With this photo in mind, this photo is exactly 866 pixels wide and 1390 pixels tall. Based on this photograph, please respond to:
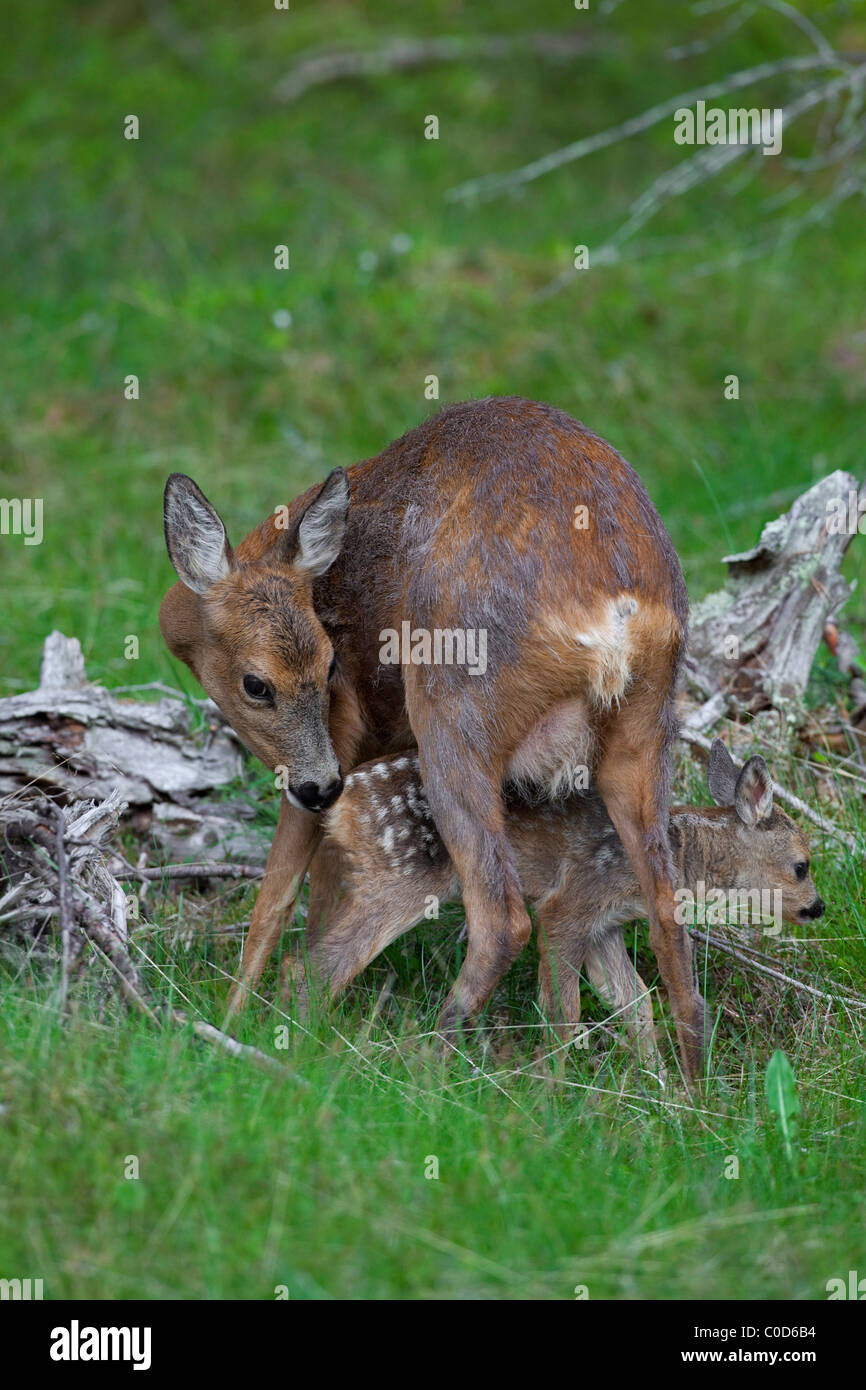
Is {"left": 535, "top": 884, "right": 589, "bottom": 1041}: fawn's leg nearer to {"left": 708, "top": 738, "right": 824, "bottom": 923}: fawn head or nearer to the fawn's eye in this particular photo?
{"left": 708, "top": 738, "right": 824, "bottom": 923}: fawn head

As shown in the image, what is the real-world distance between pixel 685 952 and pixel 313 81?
10.8 m

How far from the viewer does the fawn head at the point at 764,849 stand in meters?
5.39

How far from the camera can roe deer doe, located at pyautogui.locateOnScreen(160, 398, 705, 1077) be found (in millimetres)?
4668

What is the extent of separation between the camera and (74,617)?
7.72 metres

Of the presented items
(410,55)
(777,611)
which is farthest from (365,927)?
(410,55)

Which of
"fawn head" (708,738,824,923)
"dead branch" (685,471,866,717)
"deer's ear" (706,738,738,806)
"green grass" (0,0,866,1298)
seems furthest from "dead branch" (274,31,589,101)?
"fawn head" (708,738,824,923)

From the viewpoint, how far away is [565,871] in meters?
5.26

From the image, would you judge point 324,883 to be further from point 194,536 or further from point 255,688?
point 194,536

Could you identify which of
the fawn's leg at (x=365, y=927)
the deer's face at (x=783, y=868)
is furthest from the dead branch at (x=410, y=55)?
the fawn's leg at (x=365, y=927)

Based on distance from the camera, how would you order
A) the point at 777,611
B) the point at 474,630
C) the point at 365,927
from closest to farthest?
1. the point at 474,630
2. the point at 365,927
3. the point at 777,611

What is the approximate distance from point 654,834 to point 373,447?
5.04 meters

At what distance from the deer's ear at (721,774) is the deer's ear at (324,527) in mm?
1460

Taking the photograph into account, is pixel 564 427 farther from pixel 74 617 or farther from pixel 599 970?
pixel 74 617

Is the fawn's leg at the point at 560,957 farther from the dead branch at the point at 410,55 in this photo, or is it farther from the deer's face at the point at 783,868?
the dead branch at the point at 410,55
